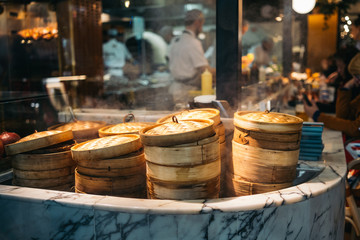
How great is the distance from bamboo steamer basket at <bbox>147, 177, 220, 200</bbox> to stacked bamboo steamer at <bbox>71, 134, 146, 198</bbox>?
0.19 metres

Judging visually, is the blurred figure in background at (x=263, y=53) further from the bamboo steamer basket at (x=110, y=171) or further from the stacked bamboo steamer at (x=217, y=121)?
the bamboo steamer basket at (x=110, y=171)

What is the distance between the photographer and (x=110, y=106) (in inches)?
149

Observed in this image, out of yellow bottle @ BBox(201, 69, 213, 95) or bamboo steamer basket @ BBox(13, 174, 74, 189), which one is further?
yellow bottle @ BBox(201, 69, 213, 95)

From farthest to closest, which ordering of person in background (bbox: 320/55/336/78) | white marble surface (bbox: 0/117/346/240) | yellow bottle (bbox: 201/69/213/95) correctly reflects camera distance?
person in background (bbox: 320/55/336/78) < yellow bottle (bbox: 201/69/213/95) < white marble surface (bbox: 0/117/346/240)

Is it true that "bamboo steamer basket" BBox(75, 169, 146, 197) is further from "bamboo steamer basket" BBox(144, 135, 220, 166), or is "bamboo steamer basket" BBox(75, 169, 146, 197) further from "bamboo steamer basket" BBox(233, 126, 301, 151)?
"bamboo steamer basket" BBox(233, 126, 301, 151)

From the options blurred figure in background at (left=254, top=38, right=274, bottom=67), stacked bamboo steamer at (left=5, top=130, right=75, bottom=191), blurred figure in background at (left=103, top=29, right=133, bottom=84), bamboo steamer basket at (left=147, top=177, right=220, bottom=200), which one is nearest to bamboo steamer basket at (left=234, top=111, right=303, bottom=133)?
bamboo steamer basket at (left=147, top=177, right=220, bottom=200)

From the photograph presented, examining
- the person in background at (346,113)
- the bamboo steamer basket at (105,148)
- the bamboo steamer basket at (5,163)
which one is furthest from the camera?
the person in background at (346,113)

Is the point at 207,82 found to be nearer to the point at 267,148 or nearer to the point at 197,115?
the point at 197,115

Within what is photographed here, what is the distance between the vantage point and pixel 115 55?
8445 millimetres

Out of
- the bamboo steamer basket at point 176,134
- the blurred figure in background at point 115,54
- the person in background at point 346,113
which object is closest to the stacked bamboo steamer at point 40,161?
the bamboo steamer basket at point 176,134

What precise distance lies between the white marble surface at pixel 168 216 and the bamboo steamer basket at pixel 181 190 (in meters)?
0.06

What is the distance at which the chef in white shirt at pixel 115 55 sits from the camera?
326 inches

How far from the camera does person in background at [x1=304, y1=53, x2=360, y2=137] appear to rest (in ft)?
11.5

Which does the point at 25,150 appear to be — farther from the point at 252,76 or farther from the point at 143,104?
the point at 252,76
